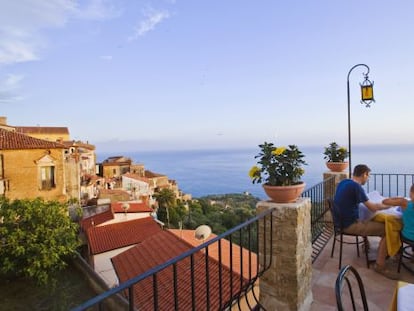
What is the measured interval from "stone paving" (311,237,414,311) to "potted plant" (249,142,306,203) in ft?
4.03

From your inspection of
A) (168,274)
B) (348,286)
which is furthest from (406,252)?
(168,274)

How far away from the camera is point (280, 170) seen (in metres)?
2.50

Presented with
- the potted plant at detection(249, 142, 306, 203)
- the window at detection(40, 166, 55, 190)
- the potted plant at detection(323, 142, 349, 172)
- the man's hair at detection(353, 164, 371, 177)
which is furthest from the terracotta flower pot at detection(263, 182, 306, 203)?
the window at detection(40, 166, 55, 190)

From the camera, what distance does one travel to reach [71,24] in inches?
496

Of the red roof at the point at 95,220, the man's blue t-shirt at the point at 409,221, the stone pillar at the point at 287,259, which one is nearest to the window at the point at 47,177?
the red roof at the point at 95,220

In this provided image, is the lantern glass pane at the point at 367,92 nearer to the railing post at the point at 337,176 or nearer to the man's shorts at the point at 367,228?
the railing post at the point at 337,176

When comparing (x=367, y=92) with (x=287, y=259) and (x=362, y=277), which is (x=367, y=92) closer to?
(x=362, y=277)

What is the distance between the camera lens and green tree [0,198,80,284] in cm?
1159

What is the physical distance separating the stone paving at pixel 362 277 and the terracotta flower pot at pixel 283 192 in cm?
120

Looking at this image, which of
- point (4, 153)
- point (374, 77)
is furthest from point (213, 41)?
point (4, 153)

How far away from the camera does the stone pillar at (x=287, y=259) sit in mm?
2385

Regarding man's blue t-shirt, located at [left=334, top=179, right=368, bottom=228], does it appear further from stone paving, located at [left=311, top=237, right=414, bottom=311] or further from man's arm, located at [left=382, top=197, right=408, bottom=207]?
stone paving, located at [left=311, top=237, right=414, bottom=311]

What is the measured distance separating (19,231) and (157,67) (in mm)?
12428

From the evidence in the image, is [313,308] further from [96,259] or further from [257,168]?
[96,259]
